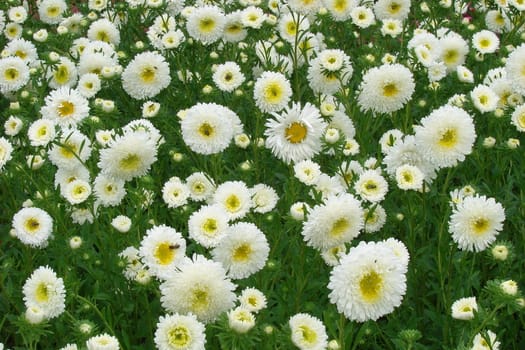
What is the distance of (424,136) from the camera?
9.67 ft

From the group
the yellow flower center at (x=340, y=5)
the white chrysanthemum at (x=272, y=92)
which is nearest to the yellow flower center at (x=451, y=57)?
the yellow flower center at (x=340, y=5)

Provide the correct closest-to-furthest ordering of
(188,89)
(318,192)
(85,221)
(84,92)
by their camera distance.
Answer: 1. (318,192)
2. (85,221)
3. (84,92)
4. (188,89)

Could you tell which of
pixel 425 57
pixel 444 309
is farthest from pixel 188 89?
pixel 444 309

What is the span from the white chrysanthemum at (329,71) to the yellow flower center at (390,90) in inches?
19.4

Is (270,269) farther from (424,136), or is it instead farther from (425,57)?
(425,57)

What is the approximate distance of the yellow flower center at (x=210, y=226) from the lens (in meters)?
2.67

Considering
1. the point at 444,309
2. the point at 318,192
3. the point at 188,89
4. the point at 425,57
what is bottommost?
the point at 444,309

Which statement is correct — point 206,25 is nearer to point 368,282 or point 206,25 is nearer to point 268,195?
point 268,195

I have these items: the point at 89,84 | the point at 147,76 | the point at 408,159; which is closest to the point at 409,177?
the point at 408,159

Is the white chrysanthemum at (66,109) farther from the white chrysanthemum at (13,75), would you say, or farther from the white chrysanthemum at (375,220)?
the white chrysanthemum at (375,220)

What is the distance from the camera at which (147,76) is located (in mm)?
4355

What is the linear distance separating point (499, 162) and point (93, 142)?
2.08m

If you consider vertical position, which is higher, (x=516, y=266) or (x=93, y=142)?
(x=93, y=142)

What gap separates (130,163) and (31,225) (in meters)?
0.55
